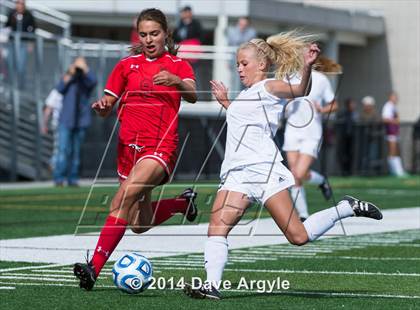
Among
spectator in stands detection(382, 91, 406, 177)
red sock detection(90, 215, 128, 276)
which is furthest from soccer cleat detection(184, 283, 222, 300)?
spectator in stands detection(382, 91, 406, 177)

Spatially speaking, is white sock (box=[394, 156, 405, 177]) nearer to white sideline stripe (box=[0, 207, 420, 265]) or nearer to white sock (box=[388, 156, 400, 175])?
white sock (box=[388, 156, 400, 175])

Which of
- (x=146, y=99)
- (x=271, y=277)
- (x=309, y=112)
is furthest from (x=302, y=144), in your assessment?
(x=146, y=99)

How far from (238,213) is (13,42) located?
17.6m

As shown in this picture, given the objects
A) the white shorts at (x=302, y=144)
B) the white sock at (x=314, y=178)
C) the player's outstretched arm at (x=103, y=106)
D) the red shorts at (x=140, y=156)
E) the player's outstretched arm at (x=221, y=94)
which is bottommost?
the white sock at (x=314, y=178)

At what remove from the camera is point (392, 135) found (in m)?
34.1

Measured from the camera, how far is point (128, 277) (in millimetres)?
8562

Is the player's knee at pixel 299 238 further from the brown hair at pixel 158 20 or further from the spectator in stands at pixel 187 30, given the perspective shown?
the spectator in stands at pixel 187 30

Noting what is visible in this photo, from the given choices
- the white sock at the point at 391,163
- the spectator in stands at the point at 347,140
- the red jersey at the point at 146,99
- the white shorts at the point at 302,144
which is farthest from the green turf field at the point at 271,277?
the white sock at the point at 391,163

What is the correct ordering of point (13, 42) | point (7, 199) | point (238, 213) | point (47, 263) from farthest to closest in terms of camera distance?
1. point (13, 42)
2. point (7, 199)
3. point (47, 263)
4. point (238, 213)

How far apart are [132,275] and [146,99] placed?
61.3 inches

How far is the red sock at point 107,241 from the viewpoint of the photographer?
8805 millimetres

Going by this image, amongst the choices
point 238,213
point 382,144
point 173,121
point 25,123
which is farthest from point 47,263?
point 382,144

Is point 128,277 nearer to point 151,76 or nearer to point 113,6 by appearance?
point 151,76

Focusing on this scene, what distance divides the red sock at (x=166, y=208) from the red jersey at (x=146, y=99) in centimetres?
102
